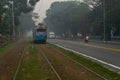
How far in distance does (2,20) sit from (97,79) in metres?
53.6

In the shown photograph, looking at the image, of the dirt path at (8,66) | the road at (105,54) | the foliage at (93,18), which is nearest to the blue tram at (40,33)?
the foliage at (93,18)

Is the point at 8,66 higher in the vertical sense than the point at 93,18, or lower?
lower

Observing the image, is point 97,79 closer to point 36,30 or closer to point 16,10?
point 36,30

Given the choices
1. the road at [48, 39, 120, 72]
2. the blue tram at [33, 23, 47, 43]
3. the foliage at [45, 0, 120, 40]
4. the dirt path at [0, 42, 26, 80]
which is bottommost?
the dirt path at [0, 42, 26, 80]

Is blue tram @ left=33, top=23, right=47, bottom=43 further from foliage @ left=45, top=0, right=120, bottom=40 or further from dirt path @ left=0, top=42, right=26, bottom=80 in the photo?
dirt path @ left=0, top=42, right=26, bottom=80

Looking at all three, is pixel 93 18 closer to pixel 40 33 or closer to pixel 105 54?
pixel 40 33

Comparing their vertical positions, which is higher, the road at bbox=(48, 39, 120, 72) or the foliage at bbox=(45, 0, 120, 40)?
the foliage at bbox=(45, 0, 120, 40)

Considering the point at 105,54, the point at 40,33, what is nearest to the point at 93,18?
the point at 40,33

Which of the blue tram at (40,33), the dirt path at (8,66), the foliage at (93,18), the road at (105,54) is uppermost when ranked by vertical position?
the foliage at (93,18)

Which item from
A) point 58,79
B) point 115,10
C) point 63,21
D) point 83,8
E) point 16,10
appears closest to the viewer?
point 58,79

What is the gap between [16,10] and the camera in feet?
345

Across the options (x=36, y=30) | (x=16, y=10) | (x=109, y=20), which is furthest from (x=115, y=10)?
(x=16, y=10)

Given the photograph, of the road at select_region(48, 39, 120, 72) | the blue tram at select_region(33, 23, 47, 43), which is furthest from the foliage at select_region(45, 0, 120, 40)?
the road at select_region(48, 39, 120, 72)

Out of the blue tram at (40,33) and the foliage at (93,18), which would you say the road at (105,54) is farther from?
the foliage at (93,18)
